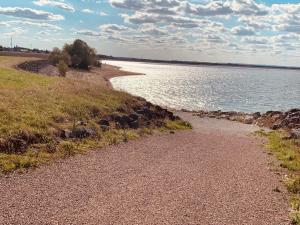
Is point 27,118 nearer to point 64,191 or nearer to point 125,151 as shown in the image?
point 125,151

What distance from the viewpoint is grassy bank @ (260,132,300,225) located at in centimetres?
1733

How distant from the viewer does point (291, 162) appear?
25953 mm

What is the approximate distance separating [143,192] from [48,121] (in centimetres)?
A: 1025

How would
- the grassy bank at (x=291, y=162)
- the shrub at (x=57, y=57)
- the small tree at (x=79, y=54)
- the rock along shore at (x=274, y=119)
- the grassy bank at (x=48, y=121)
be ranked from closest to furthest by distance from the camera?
the grassy bank at (x=291, y=162), the grassy bank at (x=48, y=121), the rock along shore at (x=274, y=119), the shrub at (x=57, y=57), the small tree at (x=79, y=54)

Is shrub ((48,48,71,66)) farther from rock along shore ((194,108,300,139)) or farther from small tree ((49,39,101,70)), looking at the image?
rock along shore ((194,108,300,139))

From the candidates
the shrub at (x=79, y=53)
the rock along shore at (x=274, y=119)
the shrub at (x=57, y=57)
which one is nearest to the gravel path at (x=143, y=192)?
the rock along shore at (x=274, y=119)

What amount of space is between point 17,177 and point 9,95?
44.0ft

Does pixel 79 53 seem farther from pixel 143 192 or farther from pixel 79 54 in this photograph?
pixel 143 192

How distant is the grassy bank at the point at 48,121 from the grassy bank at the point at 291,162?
9.74 m

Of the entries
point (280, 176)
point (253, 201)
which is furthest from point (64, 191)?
point (280, 176)

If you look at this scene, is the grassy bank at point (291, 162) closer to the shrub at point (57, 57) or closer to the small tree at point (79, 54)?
the shrub at point (57, 57)

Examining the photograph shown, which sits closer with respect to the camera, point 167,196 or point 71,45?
point 167,196

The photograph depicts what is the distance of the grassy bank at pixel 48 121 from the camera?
2066cm

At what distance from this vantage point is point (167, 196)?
17.4 m
